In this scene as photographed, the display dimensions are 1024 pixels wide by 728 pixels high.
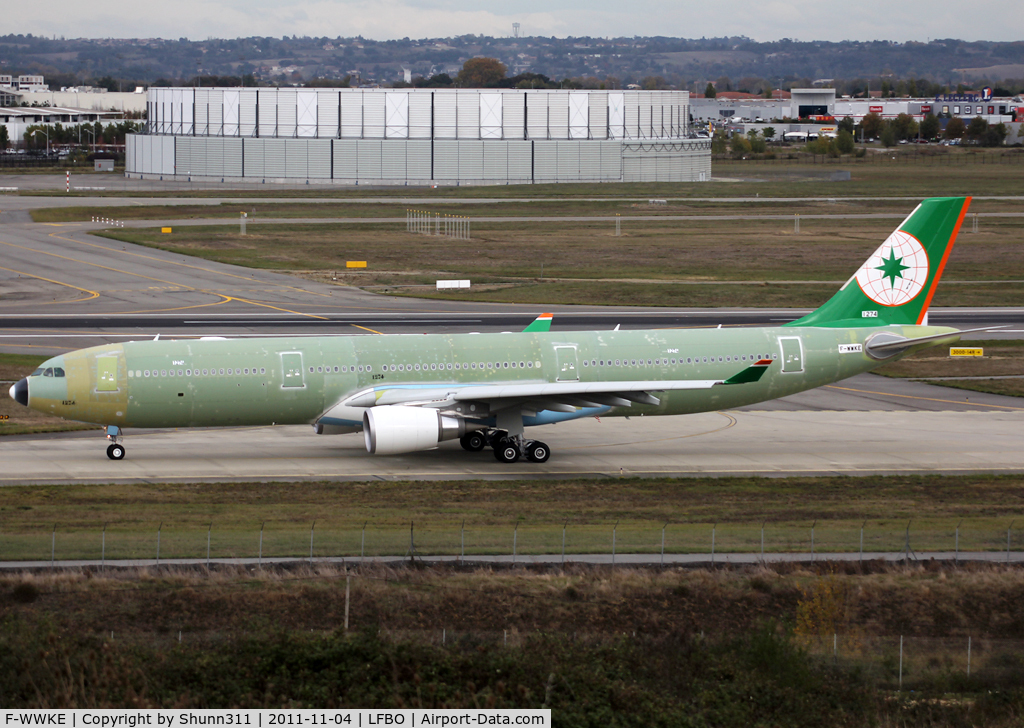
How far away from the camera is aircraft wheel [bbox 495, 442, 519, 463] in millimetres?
45969

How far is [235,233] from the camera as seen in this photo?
12644cm

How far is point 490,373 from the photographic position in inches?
1822

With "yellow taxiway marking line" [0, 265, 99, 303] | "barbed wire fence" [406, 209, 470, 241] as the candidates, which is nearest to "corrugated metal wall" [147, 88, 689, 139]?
"barbed wire fence" [406, 209, 470, 241]

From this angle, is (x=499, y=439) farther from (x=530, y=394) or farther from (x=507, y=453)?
(x=530, y=394)

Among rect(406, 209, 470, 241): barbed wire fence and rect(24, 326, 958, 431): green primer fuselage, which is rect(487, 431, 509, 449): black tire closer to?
rect(24, 326, 958, 431): green primer fuselage

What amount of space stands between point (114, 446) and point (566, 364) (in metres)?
18.3

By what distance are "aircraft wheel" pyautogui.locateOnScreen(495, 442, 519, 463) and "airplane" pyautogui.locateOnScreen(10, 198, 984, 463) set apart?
0.04 metres

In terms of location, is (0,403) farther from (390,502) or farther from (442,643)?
(442,643)

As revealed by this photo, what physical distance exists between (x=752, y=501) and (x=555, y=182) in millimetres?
159993

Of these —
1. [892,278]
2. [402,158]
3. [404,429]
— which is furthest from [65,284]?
[402,158]

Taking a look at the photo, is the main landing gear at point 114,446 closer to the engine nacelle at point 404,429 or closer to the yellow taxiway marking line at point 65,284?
the engine nacelle at point 404,429

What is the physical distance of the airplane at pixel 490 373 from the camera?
143 feet

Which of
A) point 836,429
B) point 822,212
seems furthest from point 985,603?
point 822,212

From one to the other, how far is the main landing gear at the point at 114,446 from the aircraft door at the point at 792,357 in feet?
90.1
